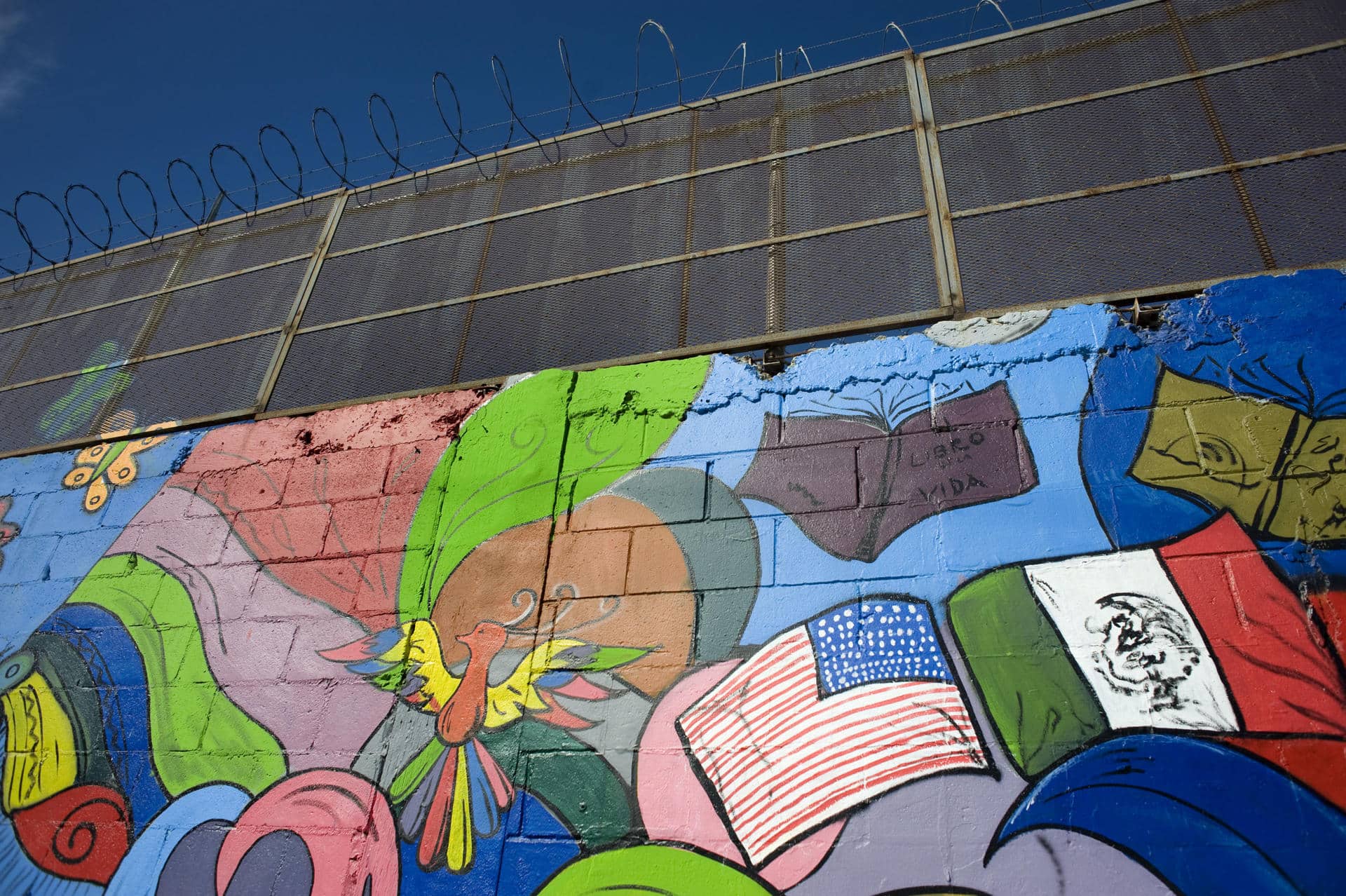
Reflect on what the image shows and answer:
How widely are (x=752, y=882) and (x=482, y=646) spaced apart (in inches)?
66.8

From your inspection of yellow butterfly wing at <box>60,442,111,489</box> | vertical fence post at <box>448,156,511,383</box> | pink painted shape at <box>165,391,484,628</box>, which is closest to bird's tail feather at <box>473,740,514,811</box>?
pink painted shape at <box>165,391,484,628</box>

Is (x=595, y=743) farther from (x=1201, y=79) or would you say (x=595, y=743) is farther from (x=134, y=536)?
(x=1201, y=79)

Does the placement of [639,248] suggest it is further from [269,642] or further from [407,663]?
[269,642]

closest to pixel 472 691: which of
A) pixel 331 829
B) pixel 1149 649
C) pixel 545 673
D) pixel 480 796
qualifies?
pixel 545 673

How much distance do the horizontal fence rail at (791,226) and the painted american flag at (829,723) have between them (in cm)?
179

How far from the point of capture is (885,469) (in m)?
3.95

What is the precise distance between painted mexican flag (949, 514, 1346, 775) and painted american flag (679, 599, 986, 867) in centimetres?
19

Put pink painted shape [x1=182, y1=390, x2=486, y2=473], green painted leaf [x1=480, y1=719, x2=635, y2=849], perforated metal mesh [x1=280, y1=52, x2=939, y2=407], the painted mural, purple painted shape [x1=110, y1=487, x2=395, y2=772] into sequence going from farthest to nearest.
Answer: pink painted shape [x1=182, y1=390, x2=486, y2=473] < perforated metal mesh [x1=280, y1=52, x2=939, y2=407] < purple painted shape [x1=110, y1=487, x2=395, y2=772] < green painted leaf [x1=480, y1=719, x2=635, y2=849] < the painted mural

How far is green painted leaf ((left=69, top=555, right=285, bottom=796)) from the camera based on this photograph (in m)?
4.29

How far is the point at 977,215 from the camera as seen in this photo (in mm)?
4773

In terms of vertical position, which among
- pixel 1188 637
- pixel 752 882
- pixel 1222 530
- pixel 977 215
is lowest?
pixel 752 882

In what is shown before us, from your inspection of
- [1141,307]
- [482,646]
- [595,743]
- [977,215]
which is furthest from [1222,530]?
[482,646]

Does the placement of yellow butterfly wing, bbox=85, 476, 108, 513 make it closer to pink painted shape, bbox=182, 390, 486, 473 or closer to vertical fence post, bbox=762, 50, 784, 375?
pink painted shape, bbox=182, 390, 486, 473

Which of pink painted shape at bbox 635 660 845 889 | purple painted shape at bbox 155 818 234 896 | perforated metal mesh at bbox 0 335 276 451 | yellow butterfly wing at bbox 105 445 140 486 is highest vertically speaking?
perforated metal mesh at bbox 0 335 276 451
